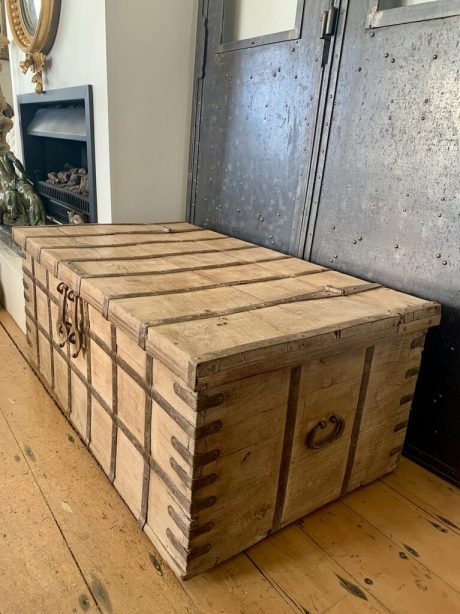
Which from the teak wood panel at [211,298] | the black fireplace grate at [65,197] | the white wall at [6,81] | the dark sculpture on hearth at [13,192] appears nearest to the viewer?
the teak wood panel at [211,298]

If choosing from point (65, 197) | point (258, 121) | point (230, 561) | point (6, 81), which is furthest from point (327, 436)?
point (6, 81)

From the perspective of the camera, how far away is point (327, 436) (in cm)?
106

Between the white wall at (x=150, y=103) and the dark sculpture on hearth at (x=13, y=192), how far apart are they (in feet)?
2.23

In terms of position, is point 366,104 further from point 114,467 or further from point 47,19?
point 47,19

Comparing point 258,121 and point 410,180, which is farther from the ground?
point 258,121

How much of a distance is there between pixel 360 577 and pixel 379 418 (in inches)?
14.6

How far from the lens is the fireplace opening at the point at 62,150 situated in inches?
79.9

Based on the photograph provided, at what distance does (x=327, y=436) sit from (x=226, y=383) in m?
0.39

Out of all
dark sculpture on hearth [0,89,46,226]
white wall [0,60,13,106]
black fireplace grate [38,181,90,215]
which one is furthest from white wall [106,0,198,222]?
white wall [0,60,13,106]

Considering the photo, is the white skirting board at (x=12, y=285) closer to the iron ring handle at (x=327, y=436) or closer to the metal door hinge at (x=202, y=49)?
the metal door hinge at (x=202, y=49)

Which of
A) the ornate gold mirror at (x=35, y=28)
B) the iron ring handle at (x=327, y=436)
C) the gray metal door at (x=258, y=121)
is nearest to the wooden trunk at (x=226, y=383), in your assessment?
the iron ring handle at (x=327, y=436)

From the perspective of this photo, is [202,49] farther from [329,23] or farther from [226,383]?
[226,383]

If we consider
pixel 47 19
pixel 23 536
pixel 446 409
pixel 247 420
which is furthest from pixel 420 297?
pixel 47 19

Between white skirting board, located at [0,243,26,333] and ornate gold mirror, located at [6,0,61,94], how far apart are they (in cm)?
92
